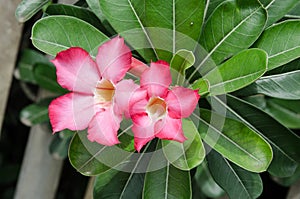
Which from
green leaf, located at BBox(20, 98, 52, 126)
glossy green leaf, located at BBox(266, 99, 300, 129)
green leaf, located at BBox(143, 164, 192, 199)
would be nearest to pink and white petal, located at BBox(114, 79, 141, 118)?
green leaf, located at BBox(143, 164, 192, 199)

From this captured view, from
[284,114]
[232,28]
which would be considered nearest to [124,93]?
[232,28]

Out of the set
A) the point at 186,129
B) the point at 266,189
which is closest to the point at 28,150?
the point at 266,189

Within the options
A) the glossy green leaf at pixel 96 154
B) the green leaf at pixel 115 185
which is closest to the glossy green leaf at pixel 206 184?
the green leaf at pixel 115 185

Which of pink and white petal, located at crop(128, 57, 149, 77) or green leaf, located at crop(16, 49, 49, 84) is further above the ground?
pink and white petal, located at crop(128, 57, 149, 77)

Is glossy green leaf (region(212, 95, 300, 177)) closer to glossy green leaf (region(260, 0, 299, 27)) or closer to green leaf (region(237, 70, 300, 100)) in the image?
green leaf (region(237, 70, 300, 100))

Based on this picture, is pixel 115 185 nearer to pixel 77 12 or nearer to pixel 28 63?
pixel 77 12

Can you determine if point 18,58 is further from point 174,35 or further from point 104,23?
point 174,35

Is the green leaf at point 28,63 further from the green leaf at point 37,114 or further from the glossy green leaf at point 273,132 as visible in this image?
the glossy green leaf at point 273,132
